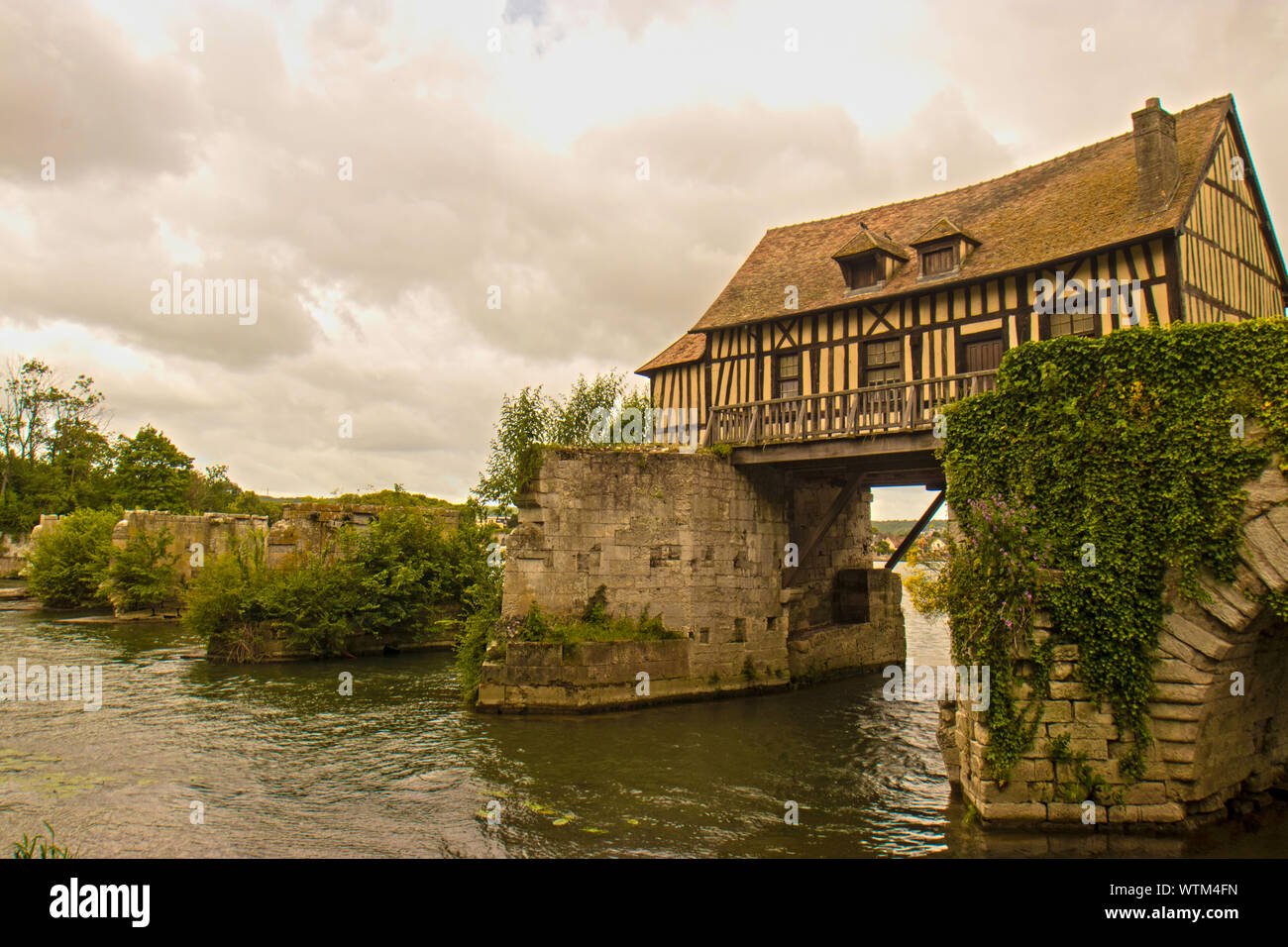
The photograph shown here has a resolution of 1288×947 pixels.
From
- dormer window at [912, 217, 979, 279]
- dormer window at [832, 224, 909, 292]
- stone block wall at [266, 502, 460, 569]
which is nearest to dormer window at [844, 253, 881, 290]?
dormer window at [832, 224, 909, 292]

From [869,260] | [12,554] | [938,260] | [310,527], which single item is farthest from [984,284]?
[12,554]

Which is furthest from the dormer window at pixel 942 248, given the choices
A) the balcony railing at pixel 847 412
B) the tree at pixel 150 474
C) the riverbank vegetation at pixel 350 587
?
the tree at pixel 150 474

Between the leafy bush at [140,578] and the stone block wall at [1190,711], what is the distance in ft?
82.1

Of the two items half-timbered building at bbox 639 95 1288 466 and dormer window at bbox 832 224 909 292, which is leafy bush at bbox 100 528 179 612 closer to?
half-timbered building at bbox 639 95 1288 466

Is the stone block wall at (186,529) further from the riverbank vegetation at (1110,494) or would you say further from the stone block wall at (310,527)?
the riverbank vegetation at (1110,494)

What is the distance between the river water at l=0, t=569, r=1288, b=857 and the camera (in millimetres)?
6930

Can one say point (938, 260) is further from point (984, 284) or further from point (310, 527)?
point (310, 527)

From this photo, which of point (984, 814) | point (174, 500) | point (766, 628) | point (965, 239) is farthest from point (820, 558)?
point (174, 500)

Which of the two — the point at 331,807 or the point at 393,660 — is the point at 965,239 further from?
the point at 393,660

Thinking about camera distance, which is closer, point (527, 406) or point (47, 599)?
point (527, 406)

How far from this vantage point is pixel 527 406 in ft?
55.3

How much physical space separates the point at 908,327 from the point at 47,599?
2989 cm

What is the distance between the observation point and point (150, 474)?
138 ft

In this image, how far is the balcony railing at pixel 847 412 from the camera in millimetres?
11828
